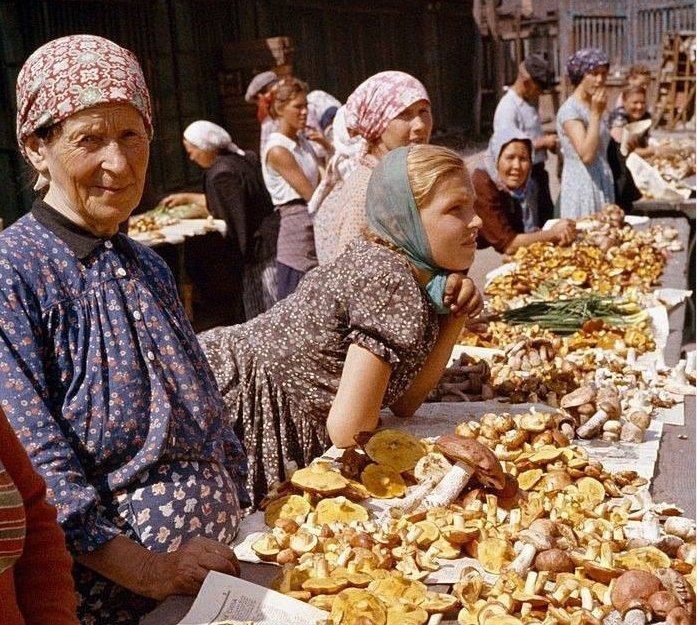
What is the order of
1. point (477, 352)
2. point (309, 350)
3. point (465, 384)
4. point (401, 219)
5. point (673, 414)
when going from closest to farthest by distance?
point (401, 219) < point (309, 350) < point (673, 414) < point (465, 384) < point (477, 352)

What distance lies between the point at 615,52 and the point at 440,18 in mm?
7865

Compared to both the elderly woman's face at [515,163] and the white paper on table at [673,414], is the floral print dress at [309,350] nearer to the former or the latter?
the white paper on table at [673,414]

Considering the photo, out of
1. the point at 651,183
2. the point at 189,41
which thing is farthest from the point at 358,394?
the point at 189,41

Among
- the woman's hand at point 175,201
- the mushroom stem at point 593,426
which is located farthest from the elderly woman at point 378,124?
the woman's hand at point 175,201

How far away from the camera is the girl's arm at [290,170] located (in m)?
5.57

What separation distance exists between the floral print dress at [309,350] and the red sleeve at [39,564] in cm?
125

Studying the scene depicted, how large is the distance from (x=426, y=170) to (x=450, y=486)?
2.98 feet

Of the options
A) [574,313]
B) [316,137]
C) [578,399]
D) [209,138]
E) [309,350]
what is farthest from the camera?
[316,137]

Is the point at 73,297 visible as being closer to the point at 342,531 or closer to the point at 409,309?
the point at 342,531

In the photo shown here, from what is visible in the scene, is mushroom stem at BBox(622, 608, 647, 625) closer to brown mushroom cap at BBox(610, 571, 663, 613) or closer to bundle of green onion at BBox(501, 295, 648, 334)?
brown mushroom cap at BBox(610, 571, 663, 613)

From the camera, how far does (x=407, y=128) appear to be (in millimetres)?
3869

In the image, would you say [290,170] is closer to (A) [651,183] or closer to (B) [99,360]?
(A) [651,183]

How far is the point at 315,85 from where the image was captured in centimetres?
1436

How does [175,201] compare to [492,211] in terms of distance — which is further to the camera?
[175,201]
